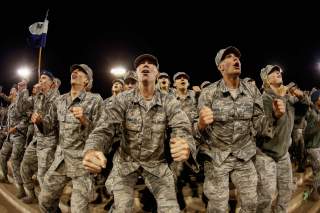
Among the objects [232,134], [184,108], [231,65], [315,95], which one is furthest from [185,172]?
[315,95]

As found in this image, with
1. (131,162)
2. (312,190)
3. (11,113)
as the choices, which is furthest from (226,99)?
(11,113)

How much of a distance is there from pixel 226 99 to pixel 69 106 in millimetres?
2400

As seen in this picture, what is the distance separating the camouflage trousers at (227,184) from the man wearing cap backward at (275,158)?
0.49 metres

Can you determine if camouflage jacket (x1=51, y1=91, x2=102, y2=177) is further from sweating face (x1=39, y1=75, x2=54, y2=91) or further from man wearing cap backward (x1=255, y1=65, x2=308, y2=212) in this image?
man wearing cap backward (x1=255, y1=65, x2=308, y2=212)

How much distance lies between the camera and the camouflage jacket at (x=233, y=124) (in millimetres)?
4109

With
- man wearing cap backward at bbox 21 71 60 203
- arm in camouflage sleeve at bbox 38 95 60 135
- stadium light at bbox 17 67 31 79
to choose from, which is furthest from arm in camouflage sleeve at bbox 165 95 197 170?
stadium light at bbox 17 67 31 79

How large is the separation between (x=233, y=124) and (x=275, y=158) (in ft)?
4.01

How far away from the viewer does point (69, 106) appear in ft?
15.3

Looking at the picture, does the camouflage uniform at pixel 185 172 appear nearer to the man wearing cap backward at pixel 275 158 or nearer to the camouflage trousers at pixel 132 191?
the man wearing cap backward at pixel 275 158

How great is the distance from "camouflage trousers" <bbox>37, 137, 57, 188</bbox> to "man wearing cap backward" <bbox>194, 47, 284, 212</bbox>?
2.76 m

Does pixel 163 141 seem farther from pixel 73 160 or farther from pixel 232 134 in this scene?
pixel 73 160

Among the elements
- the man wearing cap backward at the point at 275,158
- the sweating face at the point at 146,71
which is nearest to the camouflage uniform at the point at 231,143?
the man wearing cap backward at the point at 275,158

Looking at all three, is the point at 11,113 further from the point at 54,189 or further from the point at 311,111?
the point at 311,111

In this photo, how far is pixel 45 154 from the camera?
17.5 ft
